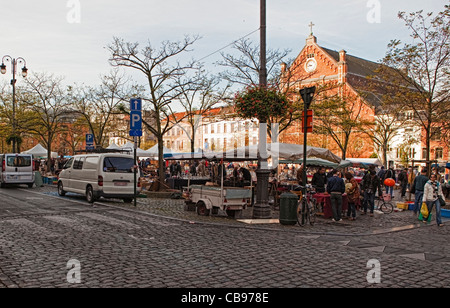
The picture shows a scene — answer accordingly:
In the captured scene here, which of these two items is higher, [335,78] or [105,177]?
[335,78]

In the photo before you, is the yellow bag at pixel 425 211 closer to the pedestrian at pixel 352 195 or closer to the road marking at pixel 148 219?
the pedestrian at pixel 352 195

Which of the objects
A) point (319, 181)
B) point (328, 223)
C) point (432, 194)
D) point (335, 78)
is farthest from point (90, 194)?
point (335, 78)

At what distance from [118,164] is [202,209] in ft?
15.9

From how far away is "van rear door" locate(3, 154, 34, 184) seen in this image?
74.2ft

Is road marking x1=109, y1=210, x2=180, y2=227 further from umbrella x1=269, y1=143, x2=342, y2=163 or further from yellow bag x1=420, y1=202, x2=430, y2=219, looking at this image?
yellow bag x1=420, y1=202, x2=430, y2=219

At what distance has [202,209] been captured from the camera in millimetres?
12820

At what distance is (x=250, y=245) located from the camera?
8.16 metres

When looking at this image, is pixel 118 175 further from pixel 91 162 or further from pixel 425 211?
pixel 425 211

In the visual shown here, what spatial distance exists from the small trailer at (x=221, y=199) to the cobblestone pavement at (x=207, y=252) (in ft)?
1.52

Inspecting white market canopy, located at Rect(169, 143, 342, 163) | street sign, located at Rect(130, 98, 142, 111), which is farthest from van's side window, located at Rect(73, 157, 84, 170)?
white market canopy, located at Rect(169, 143, 342, 163)

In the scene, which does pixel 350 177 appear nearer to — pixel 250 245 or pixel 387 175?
pixel 250 245

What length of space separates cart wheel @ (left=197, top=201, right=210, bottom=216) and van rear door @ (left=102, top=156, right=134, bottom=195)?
13.4ft

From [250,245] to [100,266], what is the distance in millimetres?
3128
